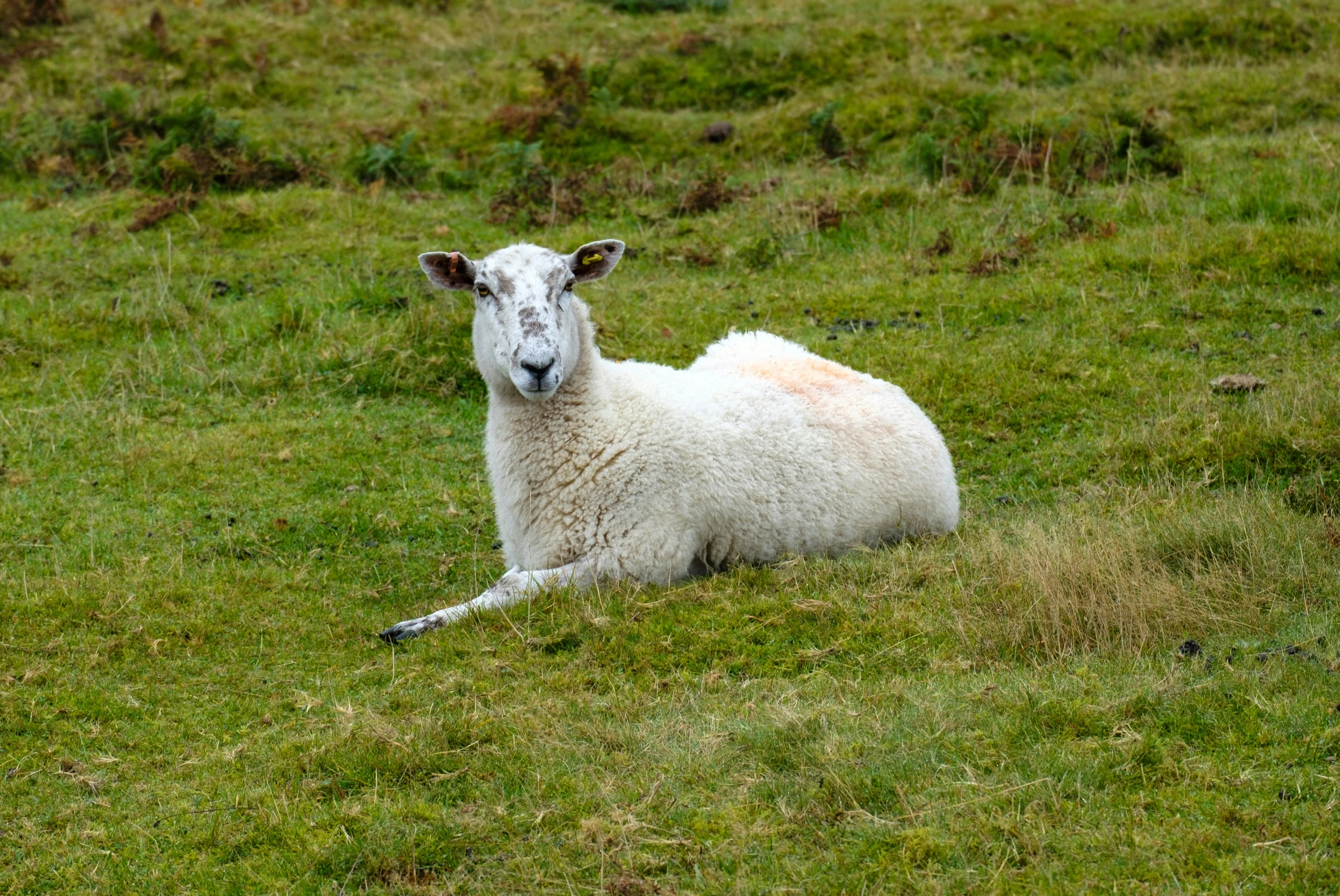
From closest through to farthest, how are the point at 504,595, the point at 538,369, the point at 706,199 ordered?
the point at 504,595 → the point at 538,369 → the point at 706,199

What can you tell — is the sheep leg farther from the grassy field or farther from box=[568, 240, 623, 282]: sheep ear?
box=[568, 240, 623, 282]: sheep ear

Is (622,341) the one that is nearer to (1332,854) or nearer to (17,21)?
(1332,854)

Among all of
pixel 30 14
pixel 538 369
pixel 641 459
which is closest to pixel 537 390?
pixel 538 369

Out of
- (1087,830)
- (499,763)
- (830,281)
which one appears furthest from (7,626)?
(830,281)

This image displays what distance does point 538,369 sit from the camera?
8.23 meters

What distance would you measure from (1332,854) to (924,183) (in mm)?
11381

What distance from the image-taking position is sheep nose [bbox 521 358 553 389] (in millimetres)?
8180

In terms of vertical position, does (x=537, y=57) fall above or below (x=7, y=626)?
above

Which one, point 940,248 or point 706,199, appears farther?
Result: point 706,199

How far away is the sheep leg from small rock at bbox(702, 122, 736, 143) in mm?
10164

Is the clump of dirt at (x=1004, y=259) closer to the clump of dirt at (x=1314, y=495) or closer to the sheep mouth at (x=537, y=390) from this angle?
the clump of dirt at (x=1314, y=495)

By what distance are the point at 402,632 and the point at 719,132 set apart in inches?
431

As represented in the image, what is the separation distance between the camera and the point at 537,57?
1955cm

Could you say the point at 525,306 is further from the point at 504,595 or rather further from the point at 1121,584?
the point at 1121,584
